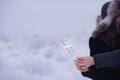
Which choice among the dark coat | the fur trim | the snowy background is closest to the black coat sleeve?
the dark coat

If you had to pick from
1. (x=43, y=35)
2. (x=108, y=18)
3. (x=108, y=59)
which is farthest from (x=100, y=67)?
(x=43, y=35)

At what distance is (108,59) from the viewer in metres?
0.85

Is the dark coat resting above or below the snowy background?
below

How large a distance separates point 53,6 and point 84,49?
0.95 feet

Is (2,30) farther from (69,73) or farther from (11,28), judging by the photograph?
(69,73)

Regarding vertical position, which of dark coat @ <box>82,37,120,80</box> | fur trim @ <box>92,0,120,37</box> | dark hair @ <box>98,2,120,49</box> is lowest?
dark coat @ <box>82,37,120,80</box>

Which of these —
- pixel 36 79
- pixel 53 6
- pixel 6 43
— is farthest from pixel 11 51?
pixel 53 6

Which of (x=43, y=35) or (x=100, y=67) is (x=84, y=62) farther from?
(x=43, y=35)

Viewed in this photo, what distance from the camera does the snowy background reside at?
1.39 metres

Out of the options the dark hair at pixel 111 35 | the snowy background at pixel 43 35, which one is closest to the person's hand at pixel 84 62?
the dark hair at pixel 111 35

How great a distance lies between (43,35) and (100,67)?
0.62 meters

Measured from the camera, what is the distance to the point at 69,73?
1.37 m

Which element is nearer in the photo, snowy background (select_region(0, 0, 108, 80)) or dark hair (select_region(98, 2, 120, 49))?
dark hair (select_region(98, 2, 120, 49))

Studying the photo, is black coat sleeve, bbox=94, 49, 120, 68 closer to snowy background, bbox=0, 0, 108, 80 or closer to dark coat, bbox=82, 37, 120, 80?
dark coat, bbox=82, 37, 120, 80
